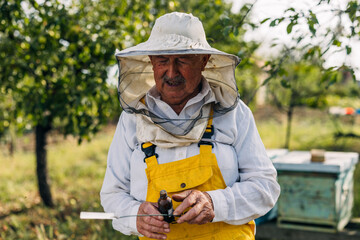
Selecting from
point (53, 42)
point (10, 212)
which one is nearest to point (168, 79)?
point (53, 42)

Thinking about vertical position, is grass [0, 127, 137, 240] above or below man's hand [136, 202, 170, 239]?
below

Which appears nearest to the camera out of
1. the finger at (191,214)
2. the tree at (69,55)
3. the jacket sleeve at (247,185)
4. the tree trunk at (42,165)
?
the finger at (191,214)

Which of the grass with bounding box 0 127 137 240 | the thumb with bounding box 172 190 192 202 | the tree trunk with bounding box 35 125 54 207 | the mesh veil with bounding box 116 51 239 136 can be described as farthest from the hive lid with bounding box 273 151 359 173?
the tree trunk with bounding box 35 125 54 207

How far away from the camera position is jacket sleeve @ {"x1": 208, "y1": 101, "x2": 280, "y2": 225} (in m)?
1.56

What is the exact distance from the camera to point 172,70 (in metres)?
1.64

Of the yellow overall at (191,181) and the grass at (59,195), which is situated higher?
the yellow overall at (191,181)

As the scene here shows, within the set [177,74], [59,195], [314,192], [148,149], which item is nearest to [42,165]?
[59,195]

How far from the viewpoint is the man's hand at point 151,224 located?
4.86ft

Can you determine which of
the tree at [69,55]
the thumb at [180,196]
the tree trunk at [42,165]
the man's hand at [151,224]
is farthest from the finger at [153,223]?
the tree trunk at [42,165]

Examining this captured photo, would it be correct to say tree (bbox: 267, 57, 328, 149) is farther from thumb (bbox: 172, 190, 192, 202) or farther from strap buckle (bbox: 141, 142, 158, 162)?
thumb (bbox: 172, 190, 192, 202)

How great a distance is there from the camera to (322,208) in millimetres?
3229

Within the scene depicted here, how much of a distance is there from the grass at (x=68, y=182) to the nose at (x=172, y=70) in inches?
87.2

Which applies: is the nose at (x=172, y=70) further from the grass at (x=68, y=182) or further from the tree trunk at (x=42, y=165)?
the tree trunk at (x=42, y=165)

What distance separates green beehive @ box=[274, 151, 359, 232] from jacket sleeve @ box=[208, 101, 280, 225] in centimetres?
165
